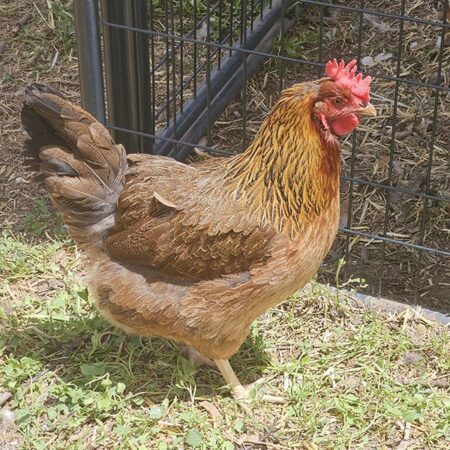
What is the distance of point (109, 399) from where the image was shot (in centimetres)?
349

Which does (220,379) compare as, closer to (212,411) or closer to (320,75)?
(212,411)

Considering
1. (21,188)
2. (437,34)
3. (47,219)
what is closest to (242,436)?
(47,219)

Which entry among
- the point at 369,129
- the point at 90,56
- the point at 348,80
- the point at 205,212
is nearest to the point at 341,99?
the point at 348,80

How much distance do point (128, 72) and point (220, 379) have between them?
156 centimetres

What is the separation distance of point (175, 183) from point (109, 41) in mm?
1099

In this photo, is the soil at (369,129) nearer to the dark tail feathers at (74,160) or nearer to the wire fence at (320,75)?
the wire fence at (320,75)

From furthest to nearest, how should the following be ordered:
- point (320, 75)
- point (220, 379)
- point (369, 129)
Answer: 1. point (369, 129)
2. point (320, 75)
3. point (220, 379)

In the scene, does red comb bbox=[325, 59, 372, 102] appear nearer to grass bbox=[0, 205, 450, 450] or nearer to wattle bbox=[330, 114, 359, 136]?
wattle bbox=[330, 114, 359, 136]

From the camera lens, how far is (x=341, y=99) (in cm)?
315

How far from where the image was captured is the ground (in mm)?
3422

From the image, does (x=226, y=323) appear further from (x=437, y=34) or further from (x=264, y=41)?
(x=437, y=34)

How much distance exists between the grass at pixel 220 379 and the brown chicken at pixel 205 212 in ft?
0.85

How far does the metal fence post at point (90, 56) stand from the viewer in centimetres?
404

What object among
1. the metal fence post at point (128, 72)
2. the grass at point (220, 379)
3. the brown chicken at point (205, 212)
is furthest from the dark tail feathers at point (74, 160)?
the metal fence post at point (128, 72)
